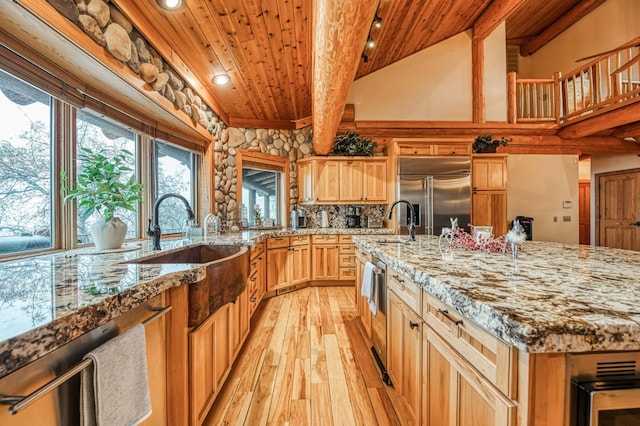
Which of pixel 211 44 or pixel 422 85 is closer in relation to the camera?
pixel 211 44

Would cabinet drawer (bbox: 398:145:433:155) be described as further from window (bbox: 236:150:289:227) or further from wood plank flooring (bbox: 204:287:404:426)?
wood plank flooring (bbox: 204:287:404:426)

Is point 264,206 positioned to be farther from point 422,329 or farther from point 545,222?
point 545,222

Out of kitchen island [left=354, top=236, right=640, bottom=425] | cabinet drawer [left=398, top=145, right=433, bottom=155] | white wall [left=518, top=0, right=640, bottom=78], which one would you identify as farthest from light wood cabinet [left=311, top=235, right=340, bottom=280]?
white wall [left=518, top=0, right=640, bottom=78]

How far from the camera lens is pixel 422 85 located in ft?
16.7

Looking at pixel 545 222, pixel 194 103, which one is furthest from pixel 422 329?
pixel 545 222

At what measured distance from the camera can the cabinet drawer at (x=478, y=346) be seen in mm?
701

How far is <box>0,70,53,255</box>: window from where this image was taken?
1520 millimetres

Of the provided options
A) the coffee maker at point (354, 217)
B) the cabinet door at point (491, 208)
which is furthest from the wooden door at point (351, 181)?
the cabinet door at point (491, 208)

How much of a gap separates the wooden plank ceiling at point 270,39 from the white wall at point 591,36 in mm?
257

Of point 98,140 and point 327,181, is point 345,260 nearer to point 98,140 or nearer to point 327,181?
point 327,181

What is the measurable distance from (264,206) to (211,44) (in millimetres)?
2720

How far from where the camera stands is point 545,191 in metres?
5.27

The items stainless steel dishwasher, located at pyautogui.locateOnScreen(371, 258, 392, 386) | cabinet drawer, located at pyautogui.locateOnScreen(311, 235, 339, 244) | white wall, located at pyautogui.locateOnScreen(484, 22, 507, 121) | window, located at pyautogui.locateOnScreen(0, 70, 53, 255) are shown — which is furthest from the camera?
white wall, located at pyautogui.locateOnScreen(484, 22, 507, 121)

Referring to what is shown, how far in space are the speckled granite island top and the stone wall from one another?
303cm
